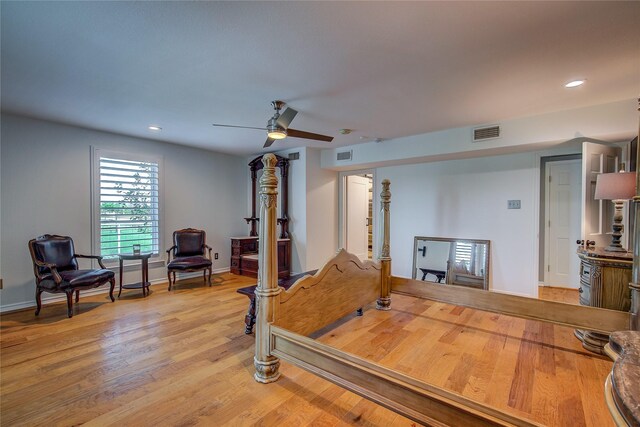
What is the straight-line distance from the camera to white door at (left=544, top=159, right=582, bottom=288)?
4.55m

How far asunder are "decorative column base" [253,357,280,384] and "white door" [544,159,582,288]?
4.81 metres

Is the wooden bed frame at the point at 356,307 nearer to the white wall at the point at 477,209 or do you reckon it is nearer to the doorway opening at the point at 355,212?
the white wall at the point at 477,209

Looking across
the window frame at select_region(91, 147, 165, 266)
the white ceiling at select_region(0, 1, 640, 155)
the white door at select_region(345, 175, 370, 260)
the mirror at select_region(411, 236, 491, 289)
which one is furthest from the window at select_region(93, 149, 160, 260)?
the mirror at select_region(411, 236, 491, 289)

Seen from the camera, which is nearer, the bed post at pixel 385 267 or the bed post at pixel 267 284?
the bed post at pixel 267 284

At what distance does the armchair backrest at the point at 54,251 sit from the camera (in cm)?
354

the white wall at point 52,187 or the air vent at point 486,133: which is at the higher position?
the air vent at point 486,133

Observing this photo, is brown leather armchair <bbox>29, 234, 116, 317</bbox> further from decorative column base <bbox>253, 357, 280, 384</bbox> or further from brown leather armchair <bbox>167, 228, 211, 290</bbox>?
decorative column base <bbox>253, 357, 280, 384</bbox>

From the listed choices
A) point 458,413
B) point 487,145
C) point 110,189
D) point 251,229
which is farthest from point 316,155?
point 458,413

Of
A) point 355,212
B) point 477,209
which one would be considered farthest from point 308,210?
point 477,209

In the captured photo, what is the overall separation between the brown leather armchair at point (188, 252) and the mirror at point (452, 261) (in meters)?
3.56

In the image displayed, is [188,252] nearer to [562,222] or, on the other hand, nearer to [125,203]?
[125,203]

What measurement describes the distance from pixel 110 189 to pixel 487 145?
18.0 ft

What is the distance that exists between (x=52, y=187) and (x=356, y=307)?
432 centimetres

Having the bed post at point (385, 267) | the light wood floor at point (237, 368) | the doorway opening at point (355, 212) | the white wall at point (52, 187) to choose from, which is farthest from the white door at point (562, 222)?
the white wall at point (52, 187)
